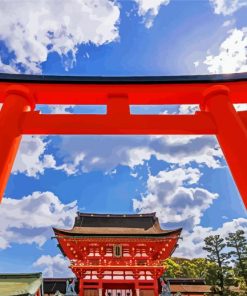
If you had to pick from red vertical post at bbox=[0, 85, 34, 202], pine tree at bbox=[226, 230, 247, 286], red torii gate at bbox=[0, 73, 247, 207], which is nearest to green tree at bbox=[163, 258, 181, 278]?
pine tree at bbox=[226, 230, 247, 286]

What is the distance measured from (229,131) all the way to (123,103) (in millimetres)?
1167

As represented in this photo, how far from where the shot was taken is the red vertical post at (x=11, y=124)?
90.6 inches

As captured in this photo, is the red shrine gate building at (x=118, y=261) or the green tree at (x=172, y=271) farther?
the green tree at (x=172, y=271)

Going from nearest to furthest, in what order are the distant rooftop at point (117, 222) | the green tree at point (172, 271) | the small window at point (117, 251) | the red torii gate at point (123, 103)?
the red torii gate at point (123, 103) → the small window at point (117, 251) → the distant rooftop at point (117, 222) → the green tree at point (172, 271)

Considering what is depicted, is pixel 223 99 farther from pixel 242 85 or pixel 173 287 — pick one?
pixel 173 287

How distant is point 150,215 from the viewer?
20625mm

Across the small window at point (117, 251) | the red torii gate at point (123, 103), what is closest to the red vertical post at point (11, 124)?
the red torii gate at point (123, 103)

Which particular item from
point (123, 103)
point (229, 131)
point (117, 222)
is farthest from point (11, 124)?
point (117, 222)

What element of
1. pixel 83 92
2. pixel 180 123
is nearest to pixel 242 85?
pixel 180 123

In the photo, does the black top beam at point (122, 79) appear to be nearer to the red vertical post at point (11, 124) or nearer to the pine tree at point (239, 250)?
the red vertical post at point (11, 124)

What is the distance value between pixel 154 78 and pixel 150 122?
52 centimetres

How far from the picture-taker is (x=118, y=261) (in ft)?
44.0

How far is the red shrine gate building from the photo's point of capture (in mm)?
13117

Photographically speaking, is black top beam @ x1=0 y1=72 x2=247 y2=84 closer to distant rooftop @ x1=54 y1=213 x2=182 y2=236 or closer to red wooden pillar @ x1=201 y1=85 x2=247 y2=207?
red wooden pillar @ x1=201 y1=85 x2=247 y2=207
